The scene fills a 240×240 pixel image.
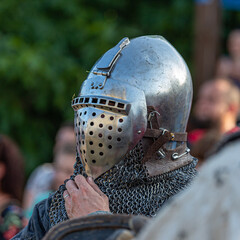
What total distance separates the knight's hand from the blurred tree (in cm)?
538

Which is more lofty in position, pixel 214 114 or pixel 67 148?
pixel 214 114

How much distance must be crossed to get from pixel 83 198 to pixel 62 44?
6.25 meters

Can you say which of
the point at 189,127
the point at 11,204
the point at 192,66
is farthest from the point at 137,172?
the point at 192,66

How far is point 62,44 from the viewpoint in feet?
28.2

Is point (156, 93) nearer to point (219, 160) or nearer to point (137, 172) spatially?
point (137, 172)

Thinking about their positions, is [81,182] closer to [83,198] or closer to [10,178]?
[83,198]

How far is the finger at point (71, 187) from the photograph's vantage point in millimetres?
2623


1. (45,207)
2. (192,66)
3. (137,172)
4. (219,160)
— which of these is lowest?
(192,66)

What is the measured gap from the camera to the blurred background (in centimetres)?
812

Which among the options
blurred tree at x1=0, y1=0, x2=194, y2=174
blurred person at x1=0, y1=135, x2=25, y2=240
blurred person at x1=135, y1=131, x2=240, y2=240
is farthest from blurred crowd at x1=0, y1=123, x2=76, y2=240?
blurred person at x1=135, y1=131, x2=240, y2=240

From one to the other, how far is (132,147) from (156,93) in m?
0.28

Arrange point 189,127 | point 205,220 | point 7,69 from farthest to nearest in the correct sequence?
1. point 7,69
2. point 189,127
3. point 205,220

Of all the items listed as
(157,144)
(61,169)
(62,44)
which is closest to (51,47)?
(62,44)

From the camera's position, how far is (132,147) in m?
2.67
